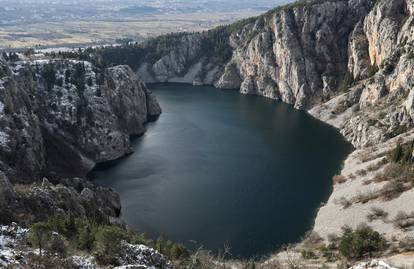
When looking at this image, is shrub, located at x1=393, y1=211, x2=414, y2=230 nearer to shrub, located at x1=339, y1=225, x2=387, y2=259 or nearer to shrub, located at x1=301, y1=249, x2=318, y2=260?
shrub, located at x1=339, y1=225, x2=387, y2=259

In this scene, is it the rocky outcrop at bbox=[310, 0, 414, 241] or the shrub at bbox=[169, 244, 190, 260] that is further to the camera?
the rocky outcrop at bbox=[310, 0, 414, 241]

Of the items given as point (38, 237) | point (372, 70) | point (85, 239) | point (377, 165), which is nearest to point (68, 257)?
point (38, 237)

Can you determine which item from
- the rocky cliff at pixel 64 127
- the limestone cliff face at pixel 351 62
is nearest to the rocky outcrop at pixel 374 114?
the limestone cliff face at pixel 351 62

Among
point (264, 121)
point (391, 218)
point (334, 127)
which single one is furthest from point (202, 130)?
point (391, 218)

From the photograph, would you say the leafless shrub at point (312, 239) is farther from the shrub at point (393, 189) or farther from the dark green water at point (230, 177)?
the shrub at point (393, 189)

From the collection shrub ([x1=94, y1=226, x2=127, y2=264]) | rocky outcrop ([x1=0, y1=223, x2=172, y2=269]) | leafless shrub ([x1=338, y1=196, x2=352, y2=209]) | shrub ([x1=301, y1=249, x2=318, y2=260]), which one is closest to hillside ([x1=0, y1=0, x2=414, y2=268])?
shrub ([x1=301, y1=249, x2=318, y2=260])

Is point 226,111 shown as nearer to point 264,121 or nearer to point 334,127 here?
point 264,121
